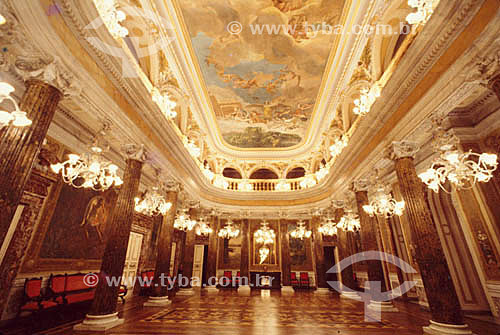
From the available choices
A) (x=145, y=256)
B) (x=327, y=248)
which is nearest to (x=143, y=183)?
(x=145, y=256)

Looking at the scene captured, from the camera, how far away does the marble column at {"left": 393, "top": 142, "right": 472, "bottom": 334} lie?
4.19 meters

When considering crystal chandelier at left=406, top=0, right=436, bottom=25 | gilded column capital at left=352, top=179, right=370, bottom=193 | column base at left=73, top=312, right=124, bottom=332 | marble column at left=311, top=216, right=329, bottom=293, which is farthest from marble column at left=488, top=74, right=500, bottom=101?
marble column at left=311, top=216, right=329, bottom=293

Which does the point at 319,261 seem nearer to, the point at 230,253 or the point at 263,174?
the point at 230,253

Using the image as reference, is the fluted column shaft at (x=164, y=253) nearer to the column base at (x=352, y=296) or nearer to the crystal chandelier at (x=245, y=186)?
the crystal chandelier at (x=245, y=186)

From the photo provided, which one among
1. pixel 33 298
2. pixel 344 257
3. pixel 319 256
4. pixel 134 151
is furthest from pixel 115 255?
pixel 319 256

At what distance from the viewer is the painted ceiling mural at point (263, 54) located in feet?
20.8

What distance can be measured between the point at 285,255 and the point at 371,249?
21.2 feet

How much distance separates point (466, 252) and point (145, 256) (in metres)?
10.8

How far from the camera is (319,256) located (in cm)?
1185

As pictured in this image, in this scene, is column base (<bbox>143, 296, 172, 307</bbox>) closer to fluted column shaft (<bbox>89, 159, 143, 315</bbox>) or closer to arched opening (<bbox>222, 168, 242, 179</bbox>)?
fluted column shaft (<bbox>89, 159, 143, 315</bbox>)

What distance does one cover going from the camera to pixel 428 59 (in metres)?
4.32

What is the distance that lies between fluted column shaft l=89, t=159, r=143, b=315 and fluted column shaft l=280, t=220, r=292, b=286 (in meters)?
9.45

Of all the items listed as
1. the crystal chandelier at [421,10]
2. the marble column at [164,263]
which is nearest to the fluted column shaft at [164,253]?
the marble column at [164,263]

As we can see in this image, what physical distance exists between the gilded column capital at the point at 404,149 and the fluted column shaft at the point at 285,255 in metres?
9.16
